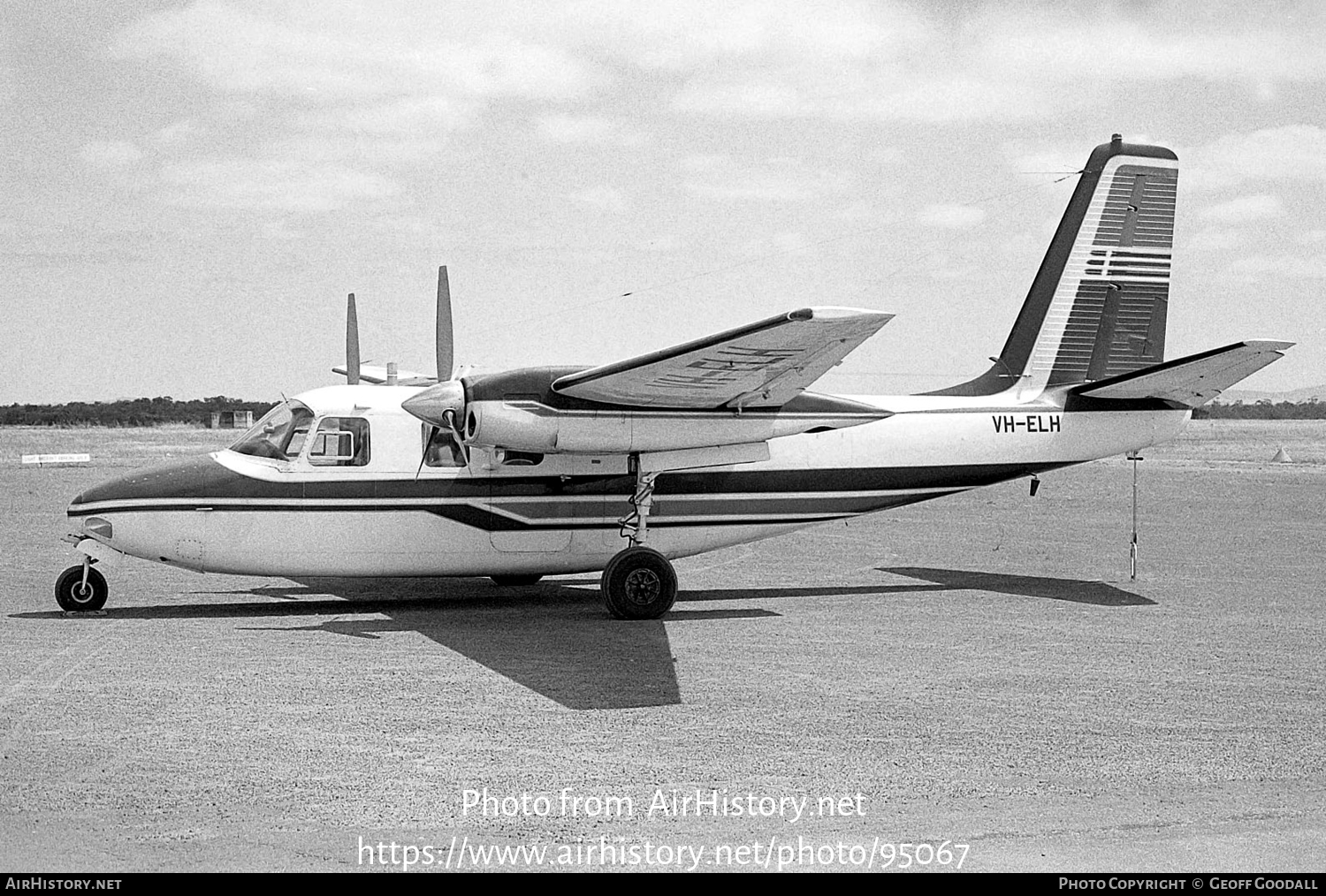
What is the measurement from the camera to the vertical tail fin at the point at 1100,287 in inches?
653

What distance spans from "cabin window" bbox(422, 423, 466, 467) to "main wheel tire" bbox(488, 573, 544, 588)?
1.52 m

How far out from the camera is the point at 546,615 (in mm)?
14148

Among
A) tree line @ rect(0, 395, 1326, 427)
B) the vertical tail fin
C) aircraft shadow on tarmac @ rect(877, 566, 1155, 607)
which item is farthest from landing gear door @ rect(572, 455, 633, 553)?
tree line @ rect(0, 395, 1326, 427)

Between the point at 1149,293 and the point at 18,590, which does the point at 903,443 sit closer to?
the point at 1149,293

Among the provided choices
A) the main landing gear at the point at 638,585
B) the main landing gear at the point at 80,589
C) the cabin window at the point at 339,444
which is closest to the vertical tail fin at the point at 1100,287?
the main landing gear at the point at 638,585

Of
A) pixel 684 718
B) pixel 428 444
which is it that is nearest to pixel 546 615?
pixel 428 444

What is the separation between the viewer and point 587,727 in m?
8.64

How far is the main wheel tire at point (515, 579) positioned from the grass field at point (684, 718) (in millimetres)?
235

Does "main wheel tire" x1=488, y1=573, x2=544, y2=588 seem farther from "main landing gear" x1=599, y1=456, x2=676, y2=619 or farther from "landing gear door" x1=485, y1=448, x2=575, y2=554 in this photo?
"main landing gear" x1=599, y1=456, x2=676, y2=619

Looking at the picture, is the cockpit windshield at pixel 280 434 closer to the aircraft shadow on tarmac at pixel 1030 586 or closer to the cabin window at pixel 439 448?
the cabin window at pixel 439 448

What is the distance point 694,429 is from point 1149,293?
688 cm

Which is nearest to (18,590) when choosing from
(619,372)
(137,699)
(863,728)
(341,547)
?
(341,547)

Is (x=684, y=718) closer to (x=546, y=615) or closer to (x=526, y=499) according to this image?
(x=546, y=615)

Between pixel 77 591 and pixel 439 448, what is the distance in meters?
4.08
